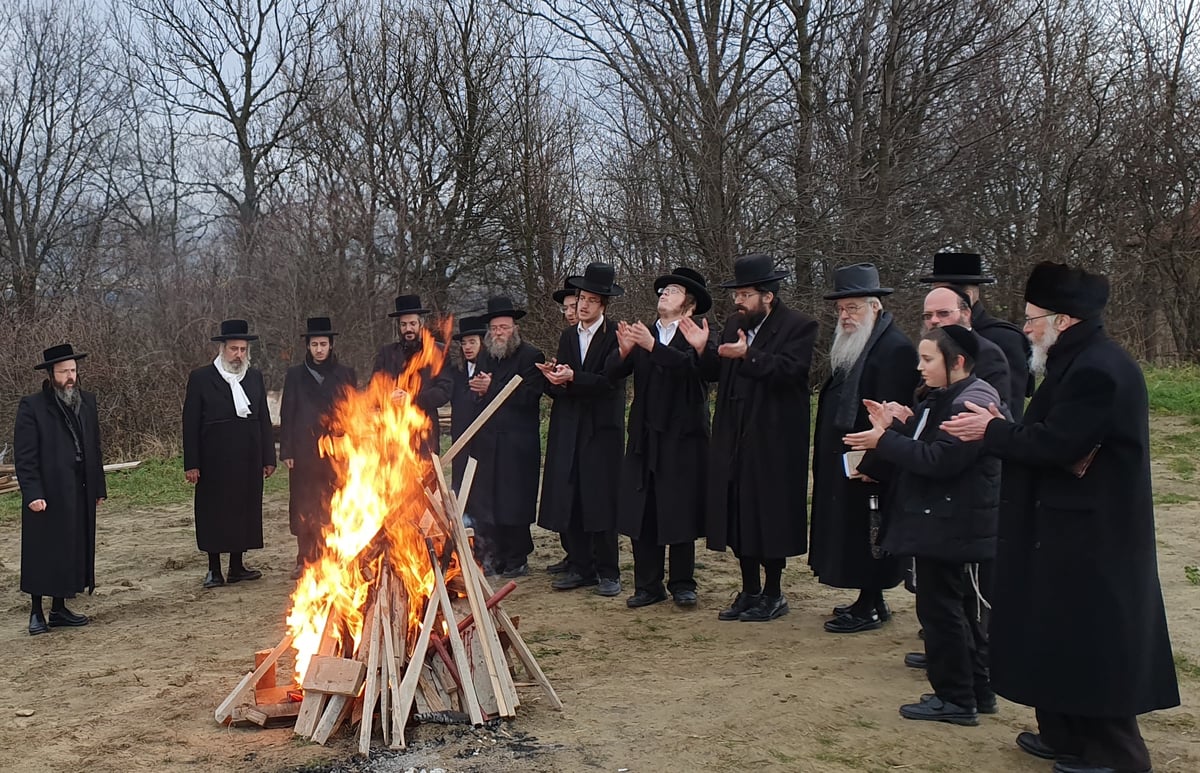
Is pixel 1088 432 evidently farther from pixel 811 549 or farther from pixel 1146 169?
pixel 1146 169

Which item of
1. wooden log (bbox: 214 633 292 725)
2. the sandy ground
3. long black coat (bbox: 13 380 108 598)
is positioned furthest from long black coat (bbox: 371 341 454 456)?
wooden log (bbox: 214 633 292 725)

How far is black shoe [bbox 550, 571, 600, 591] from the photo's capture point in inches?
314

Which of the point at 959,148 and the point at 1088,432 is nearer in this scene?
the point at 1088,432

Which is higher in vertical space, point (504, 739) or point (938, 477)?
point (938, 477)

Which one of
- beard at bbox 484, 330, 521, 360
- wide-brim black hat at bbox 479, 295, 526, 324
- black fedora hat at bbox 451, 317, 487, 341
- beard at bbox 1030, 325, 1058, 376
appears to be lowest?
A: beard at bbox 1030, 325, 1058, 376

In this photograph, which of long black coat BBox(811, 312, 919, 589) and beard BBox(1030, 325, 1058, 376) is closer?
beard BBox(1030, 325, 1058, 376)

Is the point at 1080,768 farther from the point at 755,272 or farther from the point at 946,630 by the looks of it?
the point at 755,272

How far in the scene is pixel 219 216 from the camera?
27453mm

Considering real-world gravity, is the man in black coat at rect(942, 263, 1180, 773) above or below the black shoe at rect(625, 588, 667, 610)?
above

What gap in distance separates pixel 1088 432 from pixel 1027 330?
2.09 feet

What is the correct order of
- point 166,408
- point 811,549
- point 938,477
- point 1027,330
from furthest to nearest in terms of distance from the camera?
point 166,408
point 811,549
point 938,477
point 1027,330

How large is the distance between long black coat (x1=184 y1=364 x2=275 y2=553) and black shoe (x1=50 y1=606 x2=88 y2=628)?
124 centimetres

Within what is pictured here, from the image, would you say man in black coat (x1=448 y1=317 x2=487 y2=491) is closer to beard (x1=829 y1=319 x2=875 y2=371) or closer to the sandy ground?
the sandy ground

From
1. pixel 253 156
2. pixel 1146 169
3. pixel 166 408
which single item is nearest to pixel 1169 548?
pixel 1146 169
